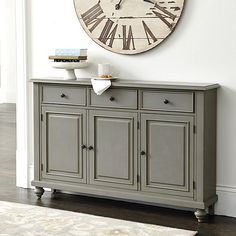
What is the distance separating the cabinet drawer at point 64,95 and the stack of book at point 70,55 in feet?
0.74

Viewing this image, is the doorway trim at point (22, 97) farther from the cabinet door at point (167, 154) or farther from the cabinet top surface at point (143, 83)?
the cabinet door at point (167, 154)

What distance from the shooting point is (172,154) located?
4.42 meters

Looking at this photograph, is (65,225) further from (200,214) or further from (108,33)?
(108,33)

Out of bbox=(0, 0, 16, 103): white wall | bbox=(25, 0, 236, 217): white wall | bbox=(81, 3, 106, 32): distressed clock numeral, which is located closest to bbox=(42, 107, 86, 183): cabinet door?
bbox=(25, 0, 236, 217): white wall

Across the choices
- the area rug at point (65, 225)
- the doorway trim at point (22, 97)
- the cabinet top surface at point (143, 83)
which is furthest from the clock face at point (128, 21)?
the area rug at point (65, 225)

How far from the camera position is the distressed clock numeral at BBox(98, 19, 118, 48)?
4.87 meters

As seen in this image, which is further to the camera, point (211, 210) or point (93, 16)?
point (93, 16)

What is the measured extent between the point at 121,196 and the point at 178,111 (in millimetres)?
774

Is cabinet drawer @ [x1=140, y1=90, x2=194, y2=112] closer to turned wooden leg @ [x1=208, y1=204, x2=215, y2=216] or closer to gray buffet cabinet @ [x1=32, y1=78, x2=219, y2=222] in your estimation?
gray buffet cabinet @ [x1=32, y1=78, x2=219, y2=222]

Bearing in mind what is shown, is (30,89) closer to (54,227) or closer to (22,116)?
(22,116)

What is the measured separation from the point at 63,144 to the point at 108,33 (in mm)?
915

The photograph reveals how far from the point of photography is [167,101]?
4387 mm

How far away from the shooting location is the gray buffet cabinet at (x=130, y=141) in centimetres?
436

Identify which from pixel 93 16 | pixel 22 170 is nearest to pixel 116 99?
pixel 93 16
